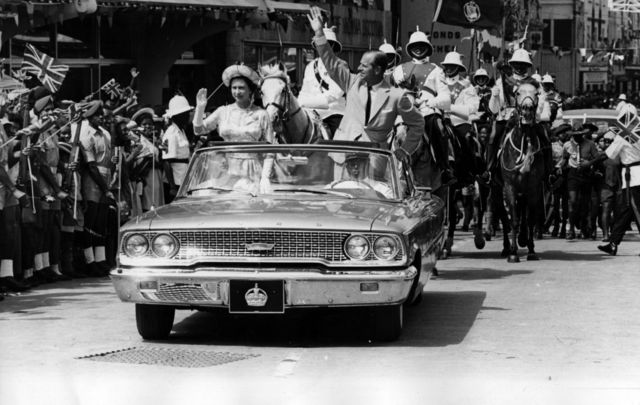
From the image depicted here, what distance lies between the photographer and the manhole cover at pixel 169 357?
10734 mm

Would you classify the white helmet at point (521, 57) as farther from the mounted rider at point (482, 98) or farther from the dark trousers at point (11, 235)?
the dark trousers at point (11, 235)

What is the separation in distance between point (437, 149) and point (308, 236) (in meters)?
7.34

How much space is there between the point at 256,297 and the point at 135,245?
1038 mm

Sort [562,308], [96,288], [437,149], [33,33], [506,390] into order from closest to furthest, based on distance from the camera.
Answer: [506,390]
[562,308]
[96,288]
[437,149]
[33,33]

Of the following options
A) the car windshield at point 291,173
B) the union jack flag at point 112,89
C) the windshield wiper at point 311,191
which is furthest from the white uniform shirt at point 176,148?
the windshield wiper at point 311,191

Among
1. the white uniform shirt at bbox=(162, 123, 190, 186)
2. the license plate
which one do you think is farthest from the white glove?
the license plate

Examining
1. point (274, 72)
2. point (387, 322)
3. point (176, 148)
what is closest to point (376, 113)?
point (274, 72)

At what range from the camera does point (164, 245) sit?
11438 millimetres

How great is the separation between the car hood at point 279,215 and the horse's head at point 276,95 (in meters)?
3.05

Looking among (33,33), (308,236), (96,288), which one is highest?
(33,33)

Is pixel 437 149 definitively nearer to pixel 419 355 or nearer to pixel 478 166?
pixel 478 166

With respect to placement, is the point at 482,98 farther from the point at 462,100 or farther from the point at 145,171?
the point at 145,171

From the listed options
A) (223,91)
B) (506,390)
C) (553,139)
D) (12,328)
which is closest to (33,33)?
(223,91)

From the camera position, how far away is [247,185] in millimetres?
12547
